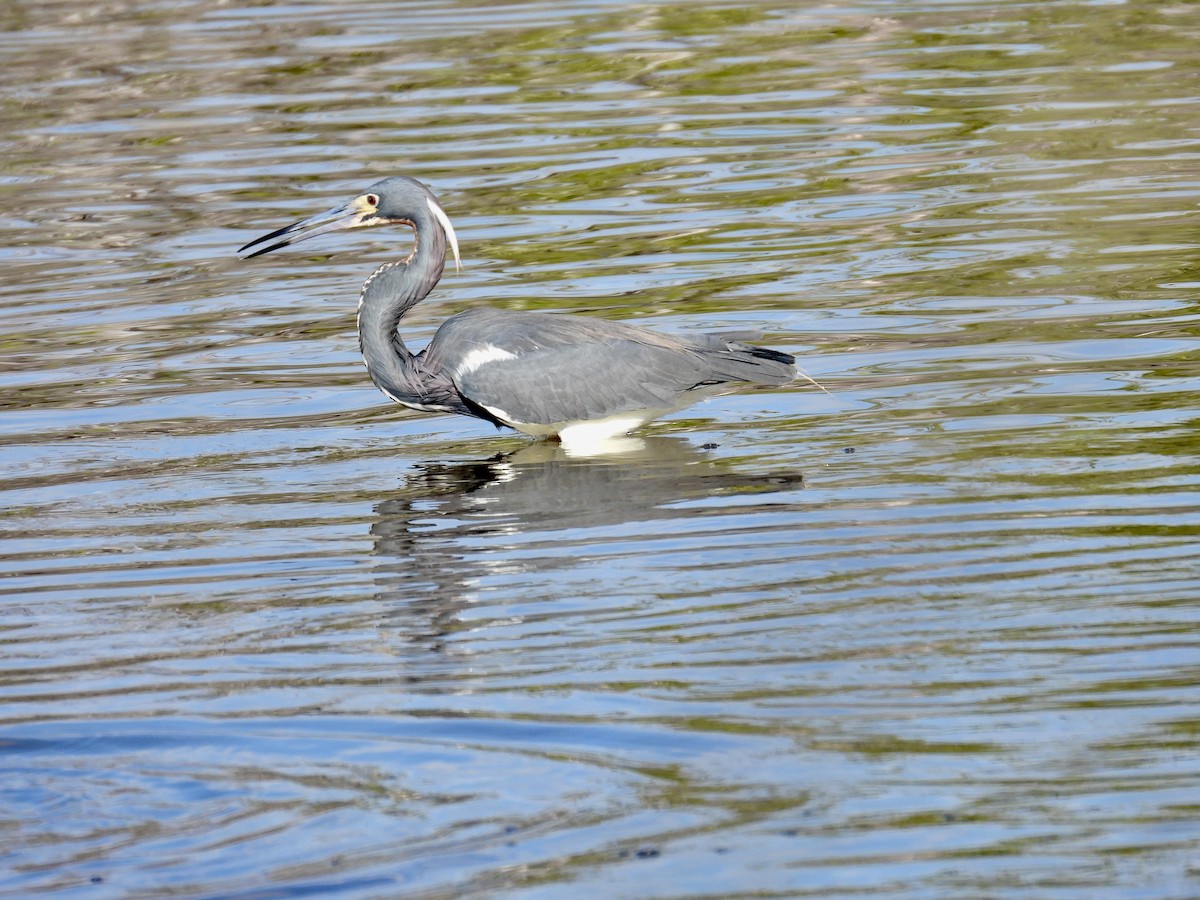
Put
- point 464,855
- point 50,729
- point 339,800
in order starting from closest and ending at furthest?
point 464,855 → point 339,800 → point 50,729

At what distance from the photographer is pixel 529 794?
5457mm

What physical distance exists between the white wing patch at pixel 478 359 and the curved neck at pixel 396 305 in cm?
29

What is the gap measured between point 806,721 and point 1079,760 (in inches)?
32.6

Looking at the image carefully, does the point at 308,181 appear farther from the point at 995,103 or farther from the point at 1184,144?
the point at 1184,144

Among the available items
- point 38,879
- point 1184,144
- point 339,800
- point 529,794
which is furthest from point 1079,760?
point 1184,144

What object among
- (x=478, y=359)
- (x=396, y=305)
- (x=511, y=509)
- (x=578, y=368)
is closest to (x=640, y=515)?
(x=511, y=509)

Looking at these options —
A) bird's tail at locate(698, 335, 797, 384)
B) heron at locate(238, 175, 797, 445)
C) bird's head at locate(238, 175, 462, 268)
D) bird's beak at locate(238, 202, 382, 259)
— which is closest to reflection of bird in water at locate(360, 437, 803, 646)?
heron at locate(238, 175, 797, 445)

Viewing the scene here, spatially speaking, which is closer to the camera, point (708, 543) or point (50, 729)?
point (50, 729)

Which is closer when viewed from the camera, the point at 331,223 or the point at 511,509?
the point at 511,509

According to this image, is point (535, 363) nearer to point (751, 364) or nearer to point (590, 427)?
point (590, 427)

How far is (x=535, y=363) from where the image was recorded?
9438 millimetres

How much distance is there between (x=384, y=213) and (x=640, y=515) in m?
2.62

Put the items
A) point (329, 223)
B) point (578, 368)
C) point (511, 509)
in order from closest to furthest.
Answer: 1. point (511, 509)
2. point (578, 368)
3. point (329, 223)

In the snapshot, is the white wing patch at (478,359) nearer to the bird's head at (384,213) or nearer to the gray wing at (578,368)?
the gray wing at (578,368)
